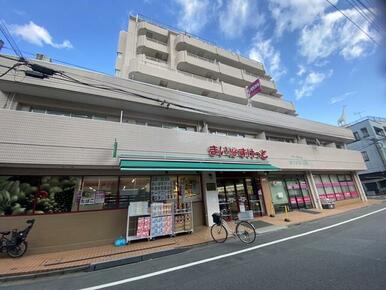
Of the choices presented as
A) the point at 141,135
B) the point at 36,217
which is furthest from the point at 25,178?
the point at 141,135

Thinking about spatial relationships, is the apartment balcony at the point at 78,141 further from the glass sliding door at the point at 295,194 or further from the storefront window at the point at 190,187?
the glass sliding door at the point at 295,194

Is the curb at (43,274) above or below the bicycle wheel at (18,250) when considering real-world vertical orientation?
below

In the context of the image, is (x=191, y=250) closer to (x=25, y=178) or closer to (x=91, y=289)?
(x=91, y=289)

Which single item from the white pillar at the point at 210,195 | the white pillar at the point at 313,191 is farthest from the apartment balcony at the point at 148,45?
the white pillar at the point at 313,191

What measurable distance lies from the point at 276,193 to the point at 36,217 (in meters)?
14.2

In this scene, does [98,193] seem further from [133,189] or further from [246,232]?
[246,232]

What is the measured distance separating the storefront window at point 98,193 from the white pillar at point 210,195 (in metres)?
Result: 4.77

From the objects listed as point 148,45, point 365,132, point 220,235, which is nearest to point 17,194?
point 220,235

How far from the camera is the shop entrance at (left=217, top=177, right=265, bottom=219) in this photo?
11.9m

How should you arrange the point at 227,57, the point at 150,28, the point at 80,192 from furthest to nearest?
1. the point at 227,57
2. the point at 150,28
3. the point at 80,192

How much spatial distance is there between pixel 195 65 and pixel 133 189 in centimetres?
1591

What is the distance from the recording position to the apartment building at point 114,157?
748cm

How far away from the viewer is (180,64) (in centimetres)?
2005

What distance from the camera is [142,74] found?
54.9 feet
